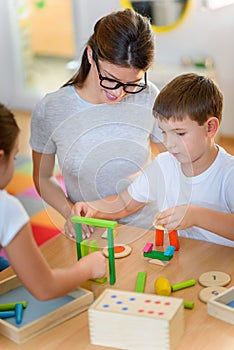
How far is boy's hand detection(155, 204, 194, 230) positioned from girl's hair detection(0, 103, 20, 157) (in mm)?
401

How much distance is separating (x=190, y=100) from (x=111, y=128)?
0.61ft

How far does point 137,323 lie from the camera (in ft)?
3.33

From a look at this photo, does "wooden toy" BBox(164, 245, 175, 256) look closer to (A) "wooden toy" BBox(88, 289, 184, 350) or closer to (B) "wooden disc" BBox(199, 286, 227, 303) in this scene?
(B) "wooden disc" BBox(199, 286, 227, 303)

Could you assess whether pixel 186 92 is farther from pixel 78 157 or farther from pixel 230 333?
pixel 230 333

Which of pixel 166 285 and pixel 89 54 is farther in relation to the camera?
pixel 89 54

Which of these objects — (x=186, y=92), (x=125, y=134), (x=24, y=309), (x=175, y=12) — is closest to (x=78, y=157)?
(x=125, y=134)

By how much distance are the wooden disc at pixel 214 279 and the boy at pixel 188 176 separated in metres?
0.13

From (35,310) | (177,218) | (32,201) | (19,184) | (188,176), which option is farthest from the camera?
(19,184)

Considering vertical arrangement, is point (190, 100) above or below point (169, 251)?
above

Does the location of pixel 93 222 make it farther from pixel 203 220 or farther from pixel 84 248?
pixel 203 220

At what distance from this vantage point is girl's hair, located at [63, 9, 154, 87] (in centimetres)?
142

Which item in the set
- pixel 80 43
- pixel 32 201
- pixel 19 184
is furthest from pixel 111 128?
pixel 80 43

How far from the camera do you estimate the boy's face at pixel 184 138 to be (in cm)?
136

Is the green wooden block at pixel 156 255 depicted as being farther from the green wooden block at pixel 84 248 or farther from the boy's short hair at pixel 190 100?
the boy's short hair at pixel 190 100
